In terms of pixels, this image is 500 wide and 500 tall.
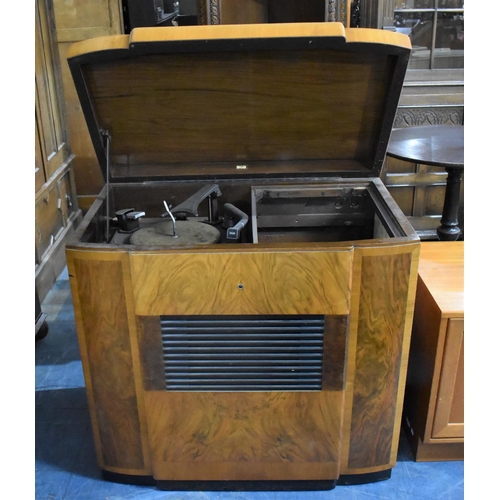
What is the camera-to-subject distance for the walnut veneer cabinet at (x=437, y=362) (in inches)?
65.6

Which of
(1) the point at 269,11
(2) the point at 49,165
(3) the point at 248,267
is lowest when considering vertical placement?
(2) the point at 49,165

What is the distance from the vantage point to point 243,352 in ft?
5.16

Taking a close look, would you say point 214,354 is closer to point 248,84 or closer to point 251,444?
point 251,444

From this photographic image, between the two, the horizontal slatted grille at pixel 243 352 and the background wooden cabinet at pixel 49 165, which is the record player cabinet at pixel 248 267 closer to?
the horizontal slatted grille at pixel 243 352

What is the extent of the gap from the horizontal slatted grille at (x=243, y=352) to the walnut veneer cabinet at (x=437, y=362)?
1.27 feet

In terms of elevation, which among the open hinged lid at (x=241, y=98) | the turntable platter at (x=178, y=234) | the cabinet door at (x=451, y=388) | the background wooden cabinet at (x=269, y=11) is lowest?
the cabinet door at (x=451, y=388)

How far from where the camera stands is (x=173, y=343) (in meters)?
1.56

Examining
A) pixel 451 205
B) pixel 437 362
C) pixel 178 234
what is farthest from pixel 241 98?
pixel 451 205

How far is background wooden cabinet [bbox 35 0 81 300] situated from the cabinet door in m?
1.97

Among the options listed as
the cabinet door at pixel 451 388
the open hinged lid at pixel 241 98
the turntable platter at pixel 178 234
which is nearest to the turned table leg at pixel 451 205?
the open hinged lid at pixel 241 98

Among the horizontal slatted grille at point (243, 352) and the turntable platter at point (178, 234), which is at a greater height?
the turntable platter at point (178, 234)

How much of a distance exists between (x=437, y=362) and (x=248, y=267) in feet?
2.22

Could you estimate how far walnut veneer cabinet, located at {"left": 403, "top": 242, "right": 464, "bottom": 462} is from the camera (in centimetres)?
167

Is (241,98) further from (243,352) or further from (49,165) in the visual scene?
(49,165)
